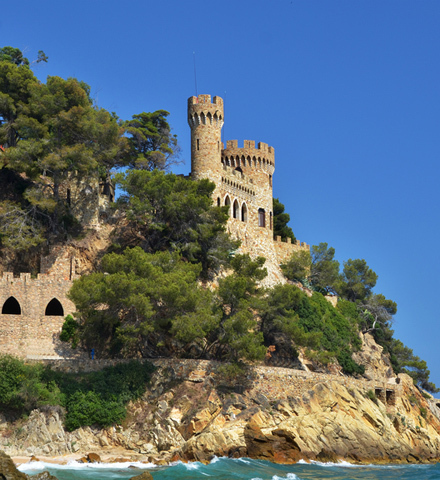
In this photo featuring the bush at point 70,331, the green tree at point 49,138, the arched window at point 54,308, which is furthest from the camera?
the green tree at point 49,138

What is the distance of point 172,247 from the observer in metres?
56.1

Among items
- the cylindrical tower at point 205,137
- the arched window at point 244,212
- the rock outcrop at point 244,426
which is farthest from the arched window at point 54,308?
the arched window at point 244,212

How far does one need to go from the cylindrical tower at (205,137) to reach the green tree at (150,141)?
3.50 metres

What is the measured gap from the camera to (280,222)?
74.9m

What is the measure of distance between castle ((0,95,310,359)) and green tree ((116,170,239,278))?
11.1ft

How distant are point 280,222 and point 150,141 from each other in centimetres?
1618

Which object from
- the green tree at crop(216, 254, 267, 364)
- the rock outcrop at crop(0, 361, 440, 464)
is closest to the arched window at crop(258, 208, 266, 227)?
the green tree at crop(216, 254, 267, 364)

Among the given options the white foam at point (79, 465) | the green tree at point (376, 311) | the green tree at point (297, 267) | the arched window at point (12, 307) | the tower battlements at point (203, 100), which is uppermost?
the tower battlements at point (203, 100)

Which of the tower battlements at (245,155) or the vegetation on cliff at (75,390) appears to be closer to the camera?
the vegetation on cliff at (75,390)

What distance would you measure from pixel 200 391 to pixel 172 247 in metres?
13.2

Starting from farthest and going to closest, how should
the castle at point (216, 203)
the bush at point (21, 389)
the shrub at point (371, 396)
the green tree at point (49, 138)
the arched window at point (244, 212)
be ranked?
the arched window at point (244, 212)
the green tree at point (49, 138)
the shrub at point (371, 396)
the castle at point (216, 203)
the bush at point (21, 389)

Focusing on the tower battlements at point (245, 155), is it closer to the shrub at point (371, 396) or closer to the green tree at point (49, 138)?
the green tree at point (49, 138)

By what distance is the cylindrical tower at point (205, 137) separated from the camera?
61.4m

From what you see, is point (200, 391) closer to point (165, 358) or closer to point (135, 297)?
point (165, 358)
